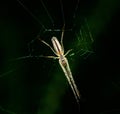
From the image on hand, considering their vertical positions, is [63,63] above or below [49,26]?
below

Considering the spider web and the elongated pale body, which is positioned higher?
the spider web

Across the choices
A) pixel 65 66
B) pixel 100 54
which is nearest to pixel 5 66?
pixel 65 66

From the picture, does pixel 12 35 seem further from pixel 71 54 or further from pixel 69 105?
pixel 69 105

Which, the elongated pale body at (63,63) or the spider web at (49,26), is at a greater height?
the spider web at (49,26)

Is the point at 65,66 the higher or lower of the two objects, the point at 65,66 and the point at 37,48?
the lower

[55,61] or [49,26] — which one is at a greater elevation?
[49,26]

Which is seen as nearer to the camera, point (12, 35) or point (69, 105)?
point (12, 35)

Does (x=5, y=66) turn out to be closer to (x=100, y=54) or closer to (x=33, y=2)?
(x=33, y=2)

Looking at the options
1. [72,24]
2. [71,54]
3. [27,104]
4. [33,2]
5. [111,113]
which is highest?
[33,2]
